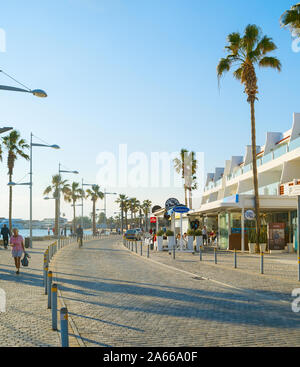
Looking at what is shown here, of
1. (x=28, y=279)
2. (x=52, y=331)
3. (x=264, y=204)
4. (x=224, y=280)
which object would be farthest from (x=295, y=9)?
(x=52, y=331)

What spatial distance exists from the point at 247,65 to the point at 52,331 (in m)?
21.9

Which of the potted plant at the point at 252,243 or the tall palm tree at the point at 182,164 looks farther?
the tall palm tree at the point at 182,164

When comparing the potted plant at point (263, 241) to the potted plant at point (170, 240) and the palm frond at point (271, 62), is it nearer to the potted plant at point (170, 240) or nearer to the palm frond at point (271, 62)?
the potted plant at point (170, 240)

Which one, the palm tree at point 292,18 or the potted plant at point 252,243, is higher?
the palm tree at point 292,18

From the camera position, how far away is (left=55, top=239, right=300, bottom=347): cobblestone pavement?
21.6 feet

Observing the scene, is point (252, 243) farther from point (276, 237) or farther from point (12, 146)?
point (12, 146)

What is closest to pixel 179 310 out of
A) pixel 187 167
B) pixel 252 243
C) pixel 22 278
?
pixel 22 278

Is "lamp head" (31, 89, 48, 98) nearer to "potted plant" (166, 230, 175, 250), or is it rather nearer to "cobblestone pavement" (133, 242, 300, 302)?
"cobblestone pavement" (133, 242, 300, 302)

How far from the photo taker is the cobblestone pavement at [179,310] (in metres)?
→ 6.59

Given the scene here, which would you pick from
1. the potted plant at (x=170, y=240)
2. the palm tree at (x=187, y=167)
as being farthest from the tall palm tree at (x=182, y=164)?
the potted plant at (x=170, y=240)

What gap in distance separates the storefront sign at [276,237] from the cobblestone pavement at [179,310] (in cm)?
1220

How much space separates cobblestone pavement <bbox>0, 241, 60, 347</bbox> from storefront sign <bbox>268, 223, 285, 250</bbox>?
17062mm
